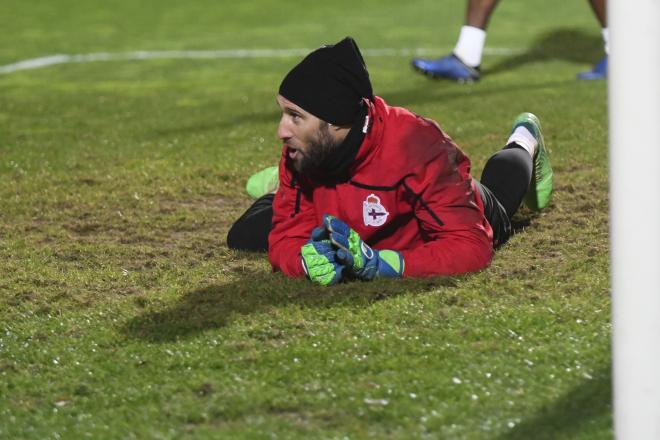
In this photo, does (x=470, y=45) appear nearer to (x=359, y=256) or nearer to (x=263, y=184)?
(x=263, y=184)

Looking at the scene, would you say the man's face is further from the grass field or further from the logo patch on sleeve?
the grass field

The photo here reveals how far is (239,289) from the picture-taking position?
12.7ft

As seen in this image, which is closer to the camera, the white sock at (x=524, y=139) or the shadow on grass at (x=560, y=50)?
the white sock at (x=524, y=139)

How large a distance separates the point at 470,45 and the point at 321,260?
4.69 m

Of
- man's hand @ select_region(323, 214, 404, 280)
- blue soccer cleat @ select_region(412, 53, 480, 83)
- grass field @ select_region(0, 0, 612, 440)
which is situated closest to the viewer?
grass field @ select_region(0, 0, 612, 440)

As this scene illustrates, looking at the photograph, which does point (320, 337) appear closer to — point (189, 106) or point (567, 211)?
point (567, 211)

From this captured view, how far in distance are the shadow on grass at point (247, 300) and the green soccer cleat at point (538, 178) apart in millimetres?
1146

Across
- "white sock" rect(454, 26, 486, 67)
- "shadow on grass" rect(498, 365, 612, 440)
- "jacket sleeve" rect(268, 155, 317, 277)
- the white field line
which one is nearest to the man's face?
"jacket sleeve" rect(268, 155, 317, 277)

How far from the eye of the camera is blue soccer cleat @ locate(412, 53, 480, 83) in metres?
8.27

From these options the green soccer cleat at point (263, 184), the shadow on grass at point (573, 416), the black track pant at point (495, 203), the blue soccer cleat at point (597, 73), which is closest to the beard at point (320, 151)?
the black track pant at point (495, 203)

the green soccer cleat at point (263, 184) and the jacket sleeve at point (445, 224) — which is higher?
the jacket sleeve at point (445, 224)

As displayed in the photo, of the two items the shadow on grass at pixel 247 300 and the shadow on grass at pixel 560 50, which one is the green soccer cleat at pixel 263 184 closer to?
the shadow on grass at pixel 247 300

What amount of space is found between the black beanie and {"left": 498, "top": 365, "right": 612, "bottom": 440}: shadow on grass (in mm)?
1238

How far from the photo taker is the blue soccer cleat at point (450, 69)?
27.1 feet
